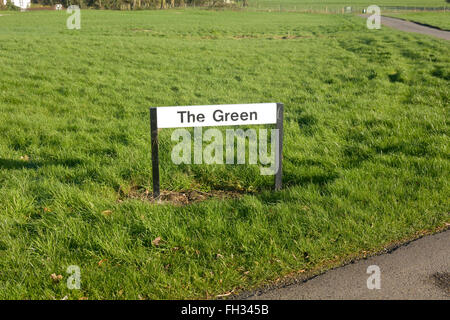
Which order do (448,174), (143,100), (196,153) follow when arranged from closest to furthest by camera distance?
(448,174) → (196,153) → (143,100)

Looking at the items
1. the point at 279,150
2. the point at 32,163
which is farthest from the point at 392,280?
the point at 32,163

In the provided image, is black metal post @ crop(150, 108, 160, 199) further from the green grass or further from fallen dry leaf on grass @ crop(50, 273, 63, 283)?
the green grass

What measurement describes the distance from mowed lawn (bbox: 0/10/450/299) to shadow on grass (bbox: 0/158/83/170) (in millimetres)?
34

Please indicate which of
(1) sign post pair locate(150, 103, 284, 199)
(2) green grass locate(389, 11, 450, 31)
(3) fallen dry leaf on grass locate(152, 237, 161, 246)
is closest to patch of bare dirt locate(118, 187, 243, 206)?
(1) sign post pair locate(150, 103, 284, 199)

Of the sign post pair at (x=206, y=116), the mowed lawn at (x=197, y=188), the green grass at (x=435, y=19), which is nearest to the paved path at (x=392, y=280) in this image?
the mowed lawn at (x=197, y=188)

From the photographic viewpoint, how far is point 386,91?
350 inches

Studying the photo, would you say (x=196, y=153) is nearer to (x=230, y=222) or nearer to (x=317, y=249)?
(x=230, y=222)

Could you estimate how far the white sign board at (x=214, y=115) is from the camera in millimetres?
3812

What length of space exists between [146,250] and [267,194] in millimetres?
1539

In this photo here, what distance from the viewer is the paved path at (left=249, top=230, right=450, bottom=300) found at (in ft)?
8.78

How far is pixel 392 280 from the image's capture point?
283cm

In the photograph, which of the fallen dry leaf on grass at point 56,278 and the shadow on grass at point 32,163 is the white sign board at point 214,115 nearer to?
the fallen dry leaf on grass at point 56,278
